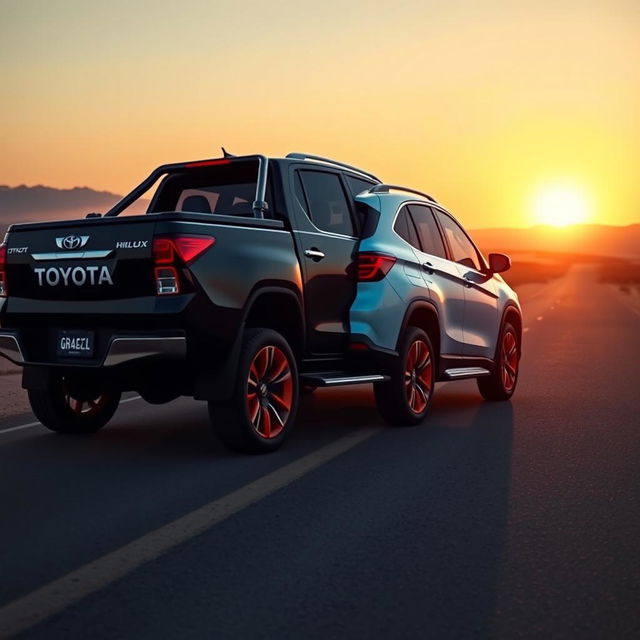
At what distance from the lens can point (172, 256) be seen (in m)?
6.67

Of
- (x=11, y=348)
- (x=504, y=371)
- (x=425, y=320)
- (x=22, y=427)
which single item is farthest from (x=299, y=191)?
(x=504, y=371)

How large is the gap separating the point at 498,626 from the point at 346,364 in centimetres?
464

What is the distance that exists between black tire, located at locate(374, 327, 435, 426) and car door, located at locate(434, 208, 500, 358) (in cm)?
100

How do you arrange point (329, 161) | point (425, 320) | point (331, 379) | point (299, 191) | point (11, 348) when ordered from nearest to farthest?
point (11, 348), point (331, 379), point (299, 191), point (329, 161), point (425, 320)

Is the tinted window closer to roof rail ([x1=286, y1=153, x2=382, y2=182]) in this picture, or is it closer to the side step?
roof rail ([x1=286, y1=153, x2=382, y2=182])

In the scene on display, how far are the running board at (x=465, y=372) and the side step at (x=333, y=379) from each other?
1470 millimetres

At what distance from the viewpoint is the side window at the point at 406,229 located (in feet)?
29.8

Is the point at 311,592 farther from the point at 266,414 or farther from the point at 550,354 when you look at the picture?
the point at 550,354

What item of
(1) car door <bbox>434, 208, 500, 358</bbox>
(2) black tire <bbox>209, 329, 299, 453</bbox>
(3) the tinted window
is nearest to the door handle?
(2) black tire <bbox>209, 329, 299, 453</bbox>

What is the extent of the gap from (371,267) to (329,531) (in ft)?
11.8

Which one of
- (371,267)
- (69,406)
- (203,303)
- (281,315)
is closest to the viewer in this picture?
(203,303)

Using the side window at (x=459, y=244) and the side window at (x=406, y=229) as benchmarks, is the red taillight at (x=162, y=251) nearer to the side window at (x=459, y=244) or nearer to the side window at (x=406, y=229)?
the side window at (x=406, y=229)

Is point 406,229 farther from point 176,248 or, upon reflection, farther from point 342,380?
point 176,248

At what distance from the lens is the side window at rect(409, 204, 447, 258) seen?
950cm
